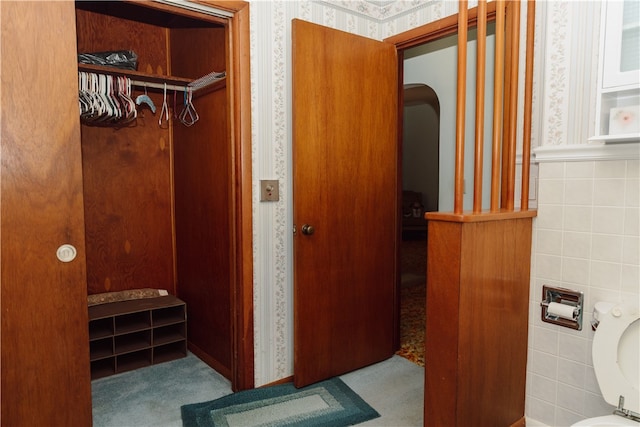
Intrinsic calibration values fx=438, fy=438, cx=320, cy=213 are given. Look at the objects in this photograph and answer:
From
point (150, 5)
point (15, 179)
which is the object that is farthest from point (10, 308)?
point (150, 5)

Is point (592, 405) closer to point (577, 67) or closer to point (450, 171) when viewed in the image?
point (577, 67)

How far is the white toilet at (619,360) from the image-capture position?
152cm

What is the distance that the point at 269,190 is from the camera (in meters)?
2.32

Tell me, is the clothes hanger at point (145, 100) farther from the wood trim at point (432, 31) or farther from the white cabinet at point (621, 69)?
the white cabinet at point (621, 69)

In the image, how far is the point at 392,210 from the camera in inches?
107

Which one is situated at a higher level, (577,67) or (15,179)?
(577,67)

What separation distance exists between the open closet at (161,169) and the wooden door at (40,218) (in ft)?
2.90

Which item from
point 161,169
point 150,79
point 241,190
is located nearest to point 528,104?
point 241,190

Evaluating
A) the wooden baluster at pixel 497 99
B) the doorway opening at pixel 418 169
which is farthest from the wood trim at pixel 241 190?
the doorway opening at pixel 418 169

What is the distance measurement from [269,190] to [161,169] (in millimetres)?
1137

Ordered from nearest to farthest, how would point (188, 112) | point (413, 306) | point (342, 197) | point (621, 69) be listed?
point (621, 69) < point (342, 197) < point (188, 112) < point (413, 306)

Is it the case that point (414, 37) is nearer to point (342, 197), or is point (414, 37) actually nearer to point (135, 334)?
point (342, 197)

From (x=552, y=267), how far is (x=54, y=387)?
2057 millimetres

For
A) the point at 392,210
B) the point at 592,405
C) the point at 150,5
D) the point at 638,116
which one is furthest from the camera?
the point at 392,210
